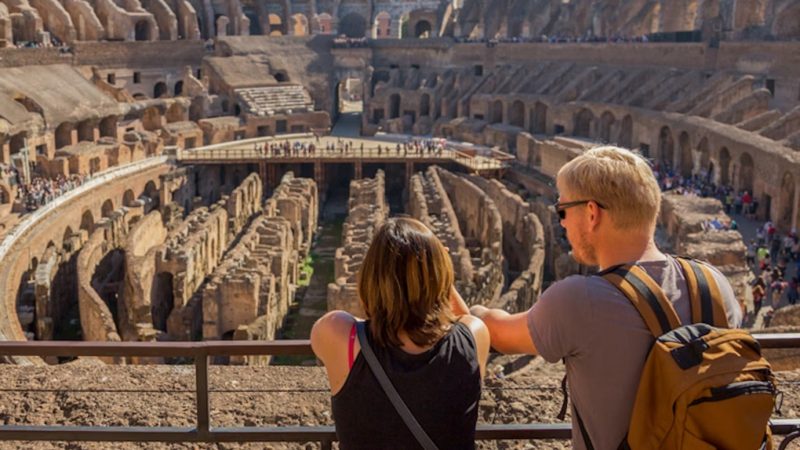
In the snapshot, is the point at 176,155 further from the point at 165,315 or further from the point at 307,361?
the point at 307,361

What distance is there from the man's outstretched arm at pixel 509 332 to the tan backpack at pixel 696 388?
1.46ft

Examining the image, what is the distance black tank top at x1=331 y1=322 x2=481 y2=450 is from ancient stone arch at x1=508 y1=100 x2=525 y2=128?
40729 millimetres

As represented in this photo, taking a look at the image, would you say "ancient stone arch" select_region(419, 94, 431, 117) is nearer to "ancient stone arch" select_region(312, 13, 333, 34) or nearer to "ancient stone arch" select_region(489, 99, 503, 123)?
"ancient stone arch" select_region(489, 99, 503, 123)

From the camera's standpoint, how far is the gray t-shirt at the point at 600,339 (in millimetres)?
2988

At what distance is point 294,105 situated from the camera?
4659cm

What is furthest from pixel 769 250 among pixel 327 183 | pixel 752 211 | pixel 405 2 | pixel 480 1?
pixel 405 2

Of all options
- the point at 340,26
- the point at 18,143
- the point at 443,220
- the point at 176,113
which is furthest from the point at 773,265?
the point at 340,26

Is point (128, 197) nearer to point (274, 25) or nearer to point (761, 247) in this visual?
point (761, 247)

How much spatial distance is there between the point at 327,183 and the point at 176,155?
6904 mm

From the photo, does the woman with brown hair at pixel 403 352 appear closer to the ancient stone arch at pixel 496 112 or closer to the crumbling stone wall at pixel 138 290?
the crumbling stone wall at pixel 138 290

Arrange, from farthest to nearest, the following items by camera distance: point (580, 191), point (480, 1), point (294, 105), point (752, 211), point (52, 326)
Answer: point (480, 1) → point (294, 105) → point (752, 211) → point (52, 326) → point (580, 191)

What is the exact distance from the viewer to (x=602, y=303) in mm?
2990

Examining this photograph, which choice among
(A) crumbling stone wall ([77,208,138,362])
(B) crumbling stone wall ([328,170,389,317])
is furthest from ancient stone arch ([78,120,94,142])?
(B) crumbling stone wall ([328,170,389,317])

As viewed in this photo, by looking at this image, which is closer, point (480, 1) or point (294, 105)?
point (294, 105)
